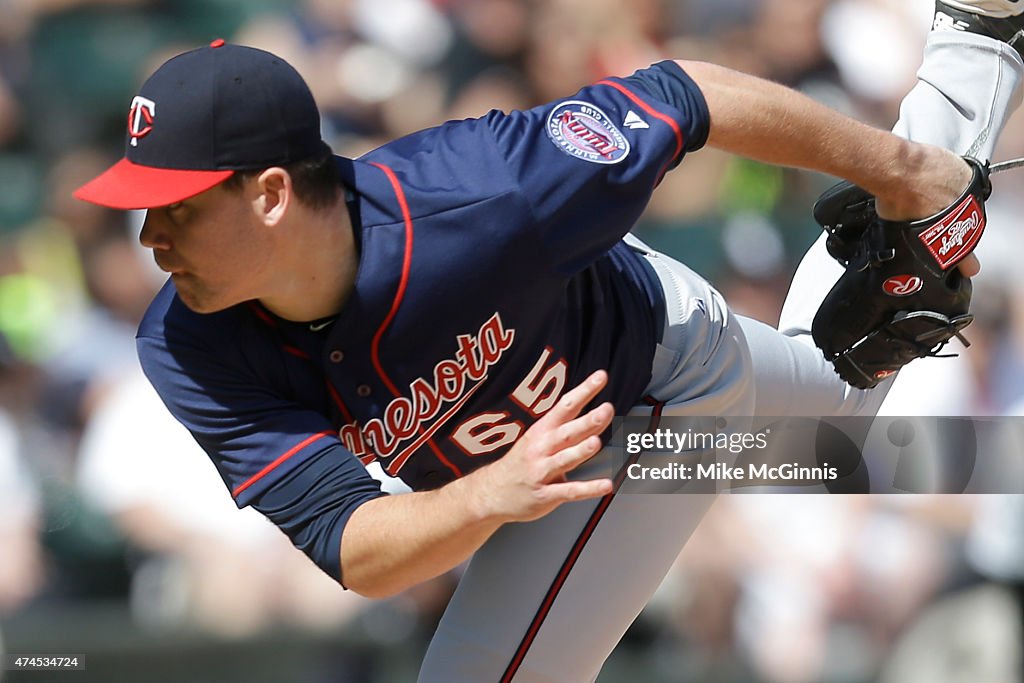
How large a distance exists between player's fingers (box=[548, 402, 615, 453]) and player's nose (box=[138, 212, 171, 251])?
2.19ft

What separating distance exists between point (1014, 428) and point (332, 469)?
6.81 feet

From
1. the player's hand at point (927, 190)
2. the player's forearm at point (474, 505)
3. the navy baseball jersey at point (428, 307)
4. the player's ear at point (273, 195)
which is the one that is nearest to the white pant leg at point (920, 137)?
the player's hand at point (927, 190)

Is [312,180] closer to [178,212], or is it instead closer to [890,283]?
[178,212]

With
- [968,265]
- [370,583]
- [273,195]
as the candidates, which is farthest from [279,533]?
[968,265]

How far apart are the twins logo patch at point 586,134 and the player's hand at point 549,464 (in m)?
0.51

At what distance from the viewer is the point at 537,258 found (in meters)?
2.11

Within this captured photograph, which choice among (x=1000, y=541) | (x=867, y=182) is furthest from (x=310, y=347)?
(x=1000, y=541)

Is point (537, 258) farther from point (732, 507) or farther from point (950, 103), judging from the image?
point (732, 507)

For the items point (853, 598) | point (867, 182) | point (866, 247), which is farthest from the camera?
point (853, 598)

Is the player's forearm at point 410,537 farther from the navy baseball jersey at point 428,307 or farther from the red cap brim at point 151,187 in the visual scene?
the red cap brim at point 151,187

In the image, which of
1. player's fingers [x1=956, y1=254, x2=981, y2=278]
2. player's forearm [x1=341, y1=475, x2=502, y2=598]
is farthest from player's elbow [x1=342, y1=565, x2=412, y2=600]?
player's fingers [x1=956, y1=254, x2=981, y2=278]

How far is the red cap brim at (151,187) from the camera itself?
74.9 inches

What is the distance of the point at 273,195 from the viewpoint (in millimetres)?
1993

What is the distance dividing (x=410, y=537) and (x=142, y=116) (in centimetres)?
75
